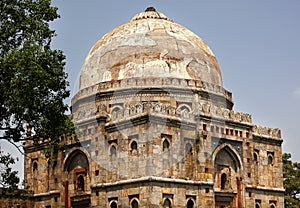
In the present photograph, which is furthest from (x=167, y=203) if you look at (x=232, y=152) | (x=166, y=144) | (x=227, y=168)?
(x=232, y=152)

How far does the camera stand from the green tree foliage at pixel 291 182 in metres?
34.6

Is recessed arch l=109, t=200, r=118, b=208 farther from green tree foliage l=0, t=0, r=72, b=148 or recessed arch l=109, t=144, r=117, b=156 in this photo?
green tree foliage l=0, t=0, r=72, b=148

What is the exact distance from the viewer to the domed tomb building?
79.9ft

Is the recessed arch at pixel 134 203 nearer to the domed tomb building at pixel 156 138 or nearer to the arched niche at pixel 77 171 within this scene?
the domed tomb building at pixel 156 138

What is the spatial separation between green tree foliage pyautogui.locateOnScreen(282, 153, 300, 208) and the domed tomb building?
602 cm

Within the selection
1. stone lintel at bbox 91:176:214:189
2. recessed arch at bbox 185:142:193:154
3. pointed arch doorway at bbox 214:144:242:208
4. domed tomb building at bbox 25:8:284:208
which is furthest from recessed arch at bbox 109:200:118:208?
pointed arch doorway at bbox 214:144:242:208

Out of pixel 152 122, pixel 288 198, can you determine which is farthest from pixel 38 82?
pixel 288 198

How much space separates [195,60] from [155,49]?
207 cm

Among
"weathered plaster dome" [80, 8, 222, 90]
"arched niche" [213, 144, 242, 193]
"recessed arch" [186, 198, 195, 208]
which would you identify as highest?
"weathered plaster dome" [80, 8, 222, 90]

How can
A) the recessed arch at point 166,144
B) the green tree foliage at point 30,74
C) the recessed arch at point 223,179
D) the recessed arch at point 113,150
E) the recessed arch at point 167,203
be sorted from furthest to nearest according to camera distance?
the recessed arch at point 223,179 < the recessed arch at point 113,150 < the recessed arch at point 166,144 < the recessed arch at point 167,203 < the green tree foliage at point 30,74

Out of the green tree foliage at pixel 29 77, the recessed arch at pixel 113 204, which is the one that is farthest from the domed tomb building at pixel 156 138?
the green tree foliage at pixel 29 77

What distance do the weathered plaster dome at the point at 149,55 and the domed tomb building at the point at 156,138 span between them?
0.17 ft

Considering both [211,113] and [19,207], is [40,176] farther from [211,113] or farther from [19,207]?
[211,113]

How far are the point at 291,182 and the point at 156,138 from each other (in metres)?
13.9
